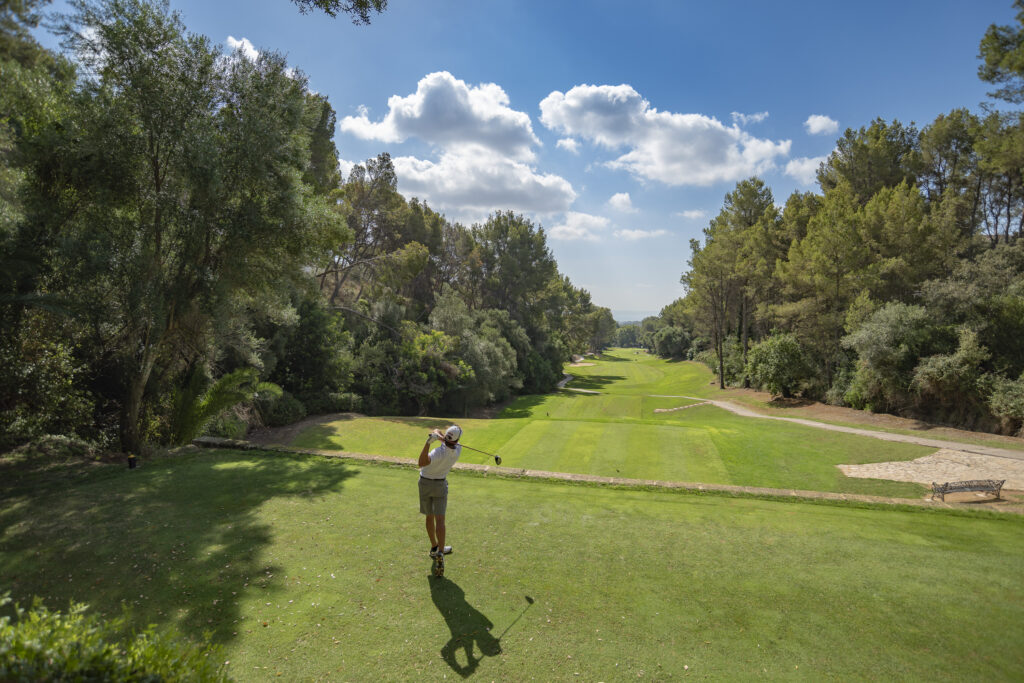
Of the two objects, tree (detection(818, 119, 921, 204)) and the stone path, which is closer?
the stone path

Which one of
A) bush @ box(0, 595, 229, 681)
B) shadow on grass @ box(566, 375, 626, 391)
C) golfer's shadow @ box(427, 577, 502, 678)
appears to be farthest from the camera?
shadow on grass @ box(566, 375, 626, 391)

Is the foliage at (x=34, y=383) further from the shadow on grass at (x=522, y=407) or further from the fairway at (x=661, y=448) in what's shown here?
the shadow on grass at (x=522, y=407)

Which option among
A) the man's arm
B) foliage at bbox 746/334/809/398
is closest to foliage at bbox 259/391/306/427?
the man's arm

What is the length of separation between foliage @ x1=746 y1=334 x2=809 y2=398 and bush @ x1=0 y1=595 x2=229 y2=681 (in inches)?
1296

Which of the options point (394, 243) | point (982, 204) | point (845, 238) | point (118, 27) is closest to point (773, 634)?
point (118, 27)

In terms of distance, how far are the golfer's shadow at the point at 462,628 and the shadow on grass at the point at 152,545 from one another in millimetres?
1922

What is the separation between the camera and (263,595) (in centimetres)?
493

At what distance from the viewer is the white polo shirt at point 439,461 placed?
19.4ft

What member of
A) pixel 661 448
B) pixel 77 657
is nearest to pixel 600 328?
pixel 661 448

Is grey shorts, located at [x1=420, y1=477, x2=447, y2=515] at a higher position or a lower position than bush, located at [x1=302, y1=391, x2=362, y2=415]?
higher

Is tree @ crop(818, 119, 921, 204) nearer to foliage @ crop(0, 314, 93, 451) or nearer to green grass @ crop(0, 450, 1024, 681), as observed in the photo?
green grass @ crop(0, 450, 1024, 681)

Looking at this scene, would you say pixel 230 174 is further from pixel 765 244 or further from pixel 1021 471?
pixel 765 244

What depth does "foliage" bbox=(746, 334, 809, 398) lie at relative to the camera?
29.1m

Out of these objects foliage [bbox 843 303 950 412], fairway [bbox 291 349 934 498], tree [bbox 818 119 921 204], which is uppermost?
tree [bbox 818 119 921 204]
